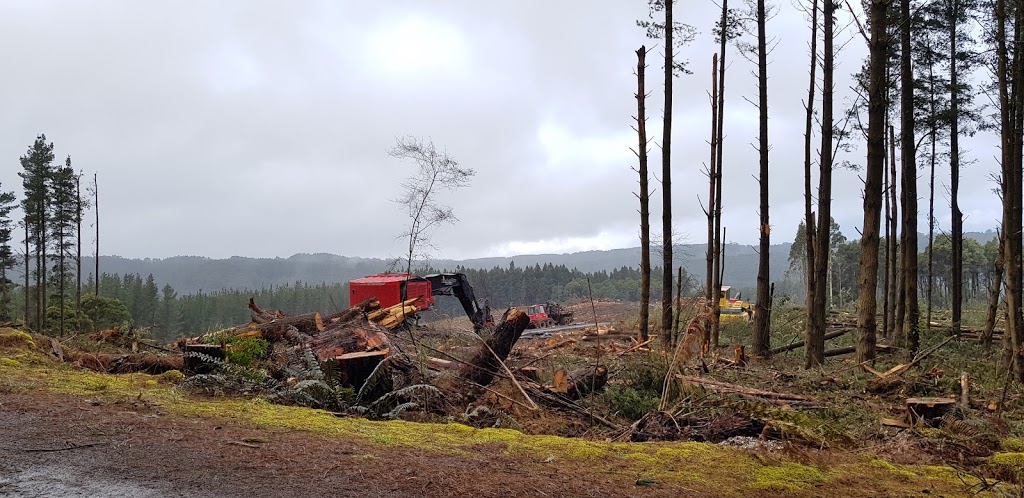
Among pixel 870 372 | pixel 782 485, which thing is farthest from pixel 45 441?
pixel 870 372

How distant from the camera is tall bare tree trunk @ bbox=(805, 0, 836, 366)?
1127 cm

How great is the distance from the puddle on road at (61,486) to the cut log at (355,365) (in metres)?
3.95

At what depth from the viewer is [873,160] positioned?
878 centimetres

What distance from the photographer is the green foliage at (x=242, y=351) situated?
25.0 ft

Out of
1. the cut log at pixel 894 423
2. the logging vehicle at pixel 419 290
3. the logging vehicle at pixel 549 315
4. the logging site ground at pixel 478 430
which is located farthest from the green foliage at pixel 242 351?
the logging vehicle at pixel 549 315

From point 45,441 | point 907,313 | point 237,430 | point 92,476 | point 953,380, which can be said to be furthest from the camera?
point 907,313

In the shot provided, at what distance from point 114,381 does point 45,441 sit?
3326 mm

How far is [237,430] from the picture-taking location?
4.62 m

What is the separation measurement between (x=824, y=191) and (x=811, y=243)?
→ 141 cm

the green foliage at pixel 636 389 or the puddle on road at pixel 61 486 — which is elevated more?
the puddle on road at pixel 61 486

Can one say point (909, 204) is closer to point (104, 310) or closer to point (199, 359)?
point (199, 359)

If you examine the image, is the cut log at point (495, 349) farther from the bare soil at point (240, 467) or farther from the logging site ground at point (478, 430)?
the bare soil at point (240, 467)

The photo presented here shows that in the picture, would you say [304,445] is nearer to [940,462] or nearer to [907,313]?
[940,462]

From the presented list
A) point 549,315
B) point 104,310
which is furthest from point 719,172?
point 104,310
